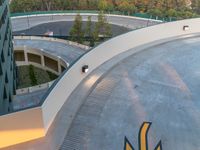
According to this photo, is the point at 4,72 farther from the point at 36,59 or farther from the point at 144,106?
the point at 36,59

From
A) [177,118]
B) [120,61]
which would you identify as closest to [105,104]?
[177,118]

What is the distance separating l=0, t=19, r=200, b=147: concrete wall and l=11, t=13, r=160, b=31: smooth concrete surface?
44.6 meters

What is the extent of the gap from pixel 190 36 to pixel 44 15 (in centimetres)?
5919

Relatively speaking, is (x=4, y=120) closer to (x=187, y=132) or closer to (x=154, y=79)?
(x=187, y=132)

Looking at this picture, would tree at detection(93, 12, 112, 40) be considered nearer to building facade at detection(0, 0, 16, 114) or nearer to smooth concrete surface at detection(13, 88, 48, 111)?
smooth concrete surface at detection(13, 88, 48, 111)

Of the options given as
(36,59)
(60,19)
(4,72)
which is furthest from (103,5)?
(4,72)

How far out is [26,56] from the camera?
198 ft

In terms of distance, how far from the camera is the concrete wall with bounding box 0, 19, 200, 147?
64.3ft

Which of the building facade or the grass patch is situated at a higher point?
the building facade

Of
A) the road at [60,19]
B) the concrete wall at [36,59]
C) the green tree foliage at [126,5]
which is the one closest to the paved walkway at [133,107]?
the concrete wall at [36,59]

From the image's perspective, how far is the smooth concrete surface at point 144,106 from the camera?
20.7 meters

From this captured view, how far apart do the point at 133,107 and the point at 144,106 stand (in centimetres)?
91

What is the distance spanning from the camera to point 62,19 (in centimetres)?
8694

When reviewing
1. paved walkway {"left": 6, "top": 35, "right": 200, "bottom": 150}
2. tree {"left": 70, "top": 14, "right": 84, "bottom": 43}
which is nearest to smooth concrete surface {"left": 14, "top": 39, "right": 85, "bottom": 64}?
tree {"left": 70, "top": 14, "right": 84, "bottom": 43}
